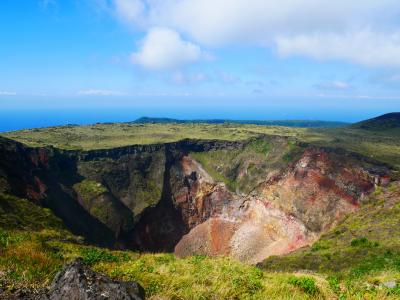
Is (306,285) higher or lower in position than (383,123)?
lower

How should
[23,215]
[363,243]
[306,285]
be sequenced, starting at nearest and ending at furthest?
[306,285] → [363,243] → [23,215]

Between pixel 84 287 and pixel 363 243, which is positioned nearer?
pixel 84 287

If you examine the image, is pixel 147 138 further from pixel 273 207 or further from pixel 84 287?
pixel 84 287

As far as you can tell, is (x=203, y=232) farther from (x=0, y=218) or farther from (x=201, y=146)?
(x=0, y=218)

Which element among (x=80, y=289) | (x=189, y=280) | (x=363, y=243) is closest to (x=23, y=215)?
(x=363, y=243)

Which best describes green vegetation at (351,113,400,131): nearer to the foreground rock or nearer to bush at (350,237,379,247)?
bush at (350,237,379,247)
